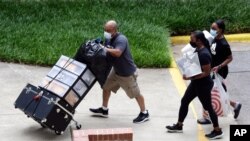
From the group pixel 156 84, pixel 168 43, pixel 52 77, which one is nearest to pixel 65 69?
pixel 52 77

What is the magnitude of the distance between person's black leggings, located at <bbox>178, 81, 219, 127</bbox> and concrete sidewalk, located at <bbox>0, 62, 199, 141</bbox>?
0.35m

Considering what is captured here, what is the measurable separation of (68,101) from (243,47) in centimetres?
581

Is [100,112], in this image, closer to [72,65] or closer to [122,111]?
[122,111]

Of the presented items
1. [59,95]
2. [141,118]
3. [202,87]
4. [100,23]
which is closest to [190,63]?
[202,87]

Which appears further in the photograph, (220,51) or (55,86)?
(220,51)

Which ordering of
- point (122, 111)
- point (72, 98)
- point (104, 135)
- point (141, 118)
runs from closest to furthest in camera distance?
point (104, 135)
point (72, 98)
point (141, 118)
point (122, 111)

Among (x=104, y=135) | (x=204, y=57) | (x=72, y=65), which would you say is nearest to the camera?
(x=104, y=135)

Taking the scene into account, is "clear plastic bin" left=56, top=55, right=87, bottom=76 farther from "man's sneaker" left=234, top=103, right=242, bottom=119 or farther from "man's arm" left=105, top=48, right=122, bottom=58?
"man's sneaker" left=234, top=103, right=242, bottom=119

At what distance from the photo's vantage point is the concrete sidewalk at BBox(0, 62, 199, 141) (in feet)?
30.8

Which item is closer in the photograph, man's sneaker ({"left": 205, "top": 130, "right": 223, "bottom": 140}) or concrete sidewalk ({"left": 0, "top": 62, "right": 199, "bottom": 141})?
man's sneaker ({"left": 205, "top": 130, "right": 223, "bottom": 140})

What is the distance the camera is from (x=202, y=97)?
9.12m

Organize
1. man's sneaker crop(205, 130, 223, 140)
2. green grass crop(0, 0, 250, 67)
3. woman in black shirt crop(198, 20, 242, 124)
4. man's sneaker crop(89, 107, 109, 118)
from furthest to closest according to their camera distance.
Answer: green grass crop(0, 0, 250, 67), man's sneaker crop(89, 107, 109, 118), woman in black shirt crop(198, 20, 242, 124), man's sneaker crop(205, 130, 223, 140)

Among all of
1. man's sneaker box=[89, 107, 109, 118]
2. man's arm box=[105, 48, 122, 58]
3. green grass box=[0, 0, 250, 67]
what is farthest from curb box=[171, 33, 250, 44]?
man's arm box=[105, 48, 122, 58]

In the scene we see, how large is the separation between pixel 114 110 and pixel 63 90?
1.34 m
